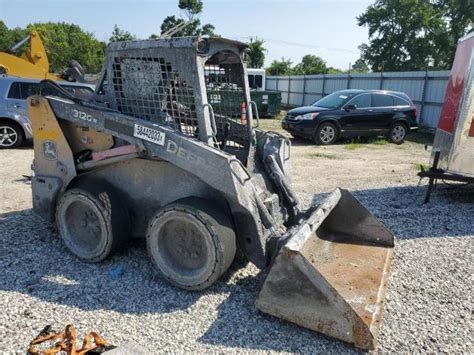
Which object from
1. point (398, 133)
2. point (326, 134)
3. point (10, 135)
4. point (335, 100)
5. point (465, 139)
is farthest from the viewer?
point (398, 133)

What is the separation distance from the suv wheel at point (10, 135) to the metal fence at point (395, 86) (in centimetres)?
1440

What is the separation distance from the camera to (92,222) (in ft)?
14.2

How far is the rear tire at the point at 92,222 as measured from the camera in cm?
404

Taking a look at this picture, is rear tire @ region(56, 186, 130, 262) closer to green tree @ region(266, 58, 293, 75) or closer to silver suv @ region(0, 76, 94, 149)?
silver suv @ region(0, 76, 94, 149)

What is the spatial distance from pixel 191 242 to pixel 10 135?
852 centimetres

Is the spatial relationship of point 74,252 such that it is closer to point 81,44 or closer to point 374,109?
point 374,109

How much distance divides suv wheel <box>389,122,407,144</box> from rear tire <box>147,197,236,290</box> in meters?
11.5

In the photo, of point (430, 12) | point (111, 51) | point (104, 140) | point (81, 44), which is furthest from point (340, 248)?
point (81, 44)

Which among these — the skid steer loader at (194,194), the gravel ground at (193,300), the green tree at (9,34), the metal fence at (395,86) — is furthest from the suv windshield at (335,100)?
the green tree at (9,34)

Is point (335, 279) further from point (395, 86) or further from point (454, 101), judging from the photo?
point (395, 86)

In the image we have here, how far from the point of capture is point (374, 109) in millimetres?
13242

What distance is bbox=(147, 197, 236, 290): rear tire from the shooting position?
352 centimetres

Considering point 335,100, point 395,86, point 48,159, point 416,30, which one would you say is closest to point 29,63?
point 335,100

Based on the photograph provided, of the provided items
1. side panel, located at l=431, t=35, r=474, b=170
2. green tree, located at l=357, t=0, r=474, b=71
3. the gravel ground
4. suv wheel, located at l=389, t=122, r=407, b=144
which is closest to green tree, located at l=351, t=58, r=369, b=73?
green tree, located at l=357, t=0, r=474, b=71
